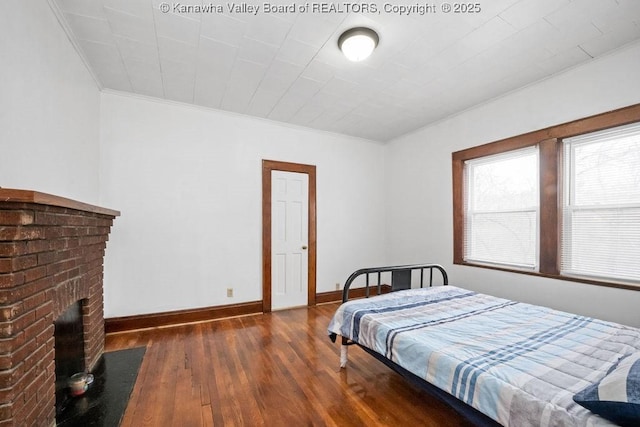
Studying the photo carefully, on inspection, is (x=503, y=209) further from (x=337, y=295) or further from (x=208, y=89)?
(x=208, y=89)

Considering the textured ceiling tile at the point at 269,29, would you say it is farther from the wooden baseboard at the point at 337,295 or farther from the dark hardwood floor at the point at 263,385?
the wooden baseboard at the point at 337,295

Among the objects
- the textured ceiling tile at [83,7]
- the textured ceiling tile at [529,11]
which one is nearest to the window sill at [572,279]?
the textured ceiling tile at [529,11]

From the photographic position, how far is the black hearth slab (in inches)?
64.7

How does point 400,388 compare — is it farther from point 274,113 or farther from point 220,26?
point 274,113

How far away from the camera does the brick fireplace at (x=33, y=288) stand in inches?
43.4

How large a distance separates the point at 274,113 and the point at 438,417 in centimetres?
349

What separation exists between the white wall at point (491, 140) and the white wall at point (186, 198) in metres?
1.33

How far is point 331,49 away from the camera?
227 cm

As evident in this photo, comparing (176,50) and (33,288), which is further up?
(176,50)

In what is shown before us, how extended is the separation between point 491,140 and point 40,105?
4.08 metres

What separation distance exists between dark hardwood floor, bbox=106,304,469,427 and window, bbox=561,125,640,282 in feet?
6.45

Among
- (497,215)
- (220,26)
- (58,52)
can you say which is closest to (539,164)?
(497,215)

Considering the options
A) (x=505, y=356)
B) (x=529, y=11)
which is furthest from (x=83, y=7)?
Result: (x=505, y=356)

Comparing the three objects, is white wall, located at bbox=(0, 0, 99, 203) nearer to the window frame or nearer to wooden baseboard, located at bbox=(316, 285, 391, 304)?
wooden baseboard, located at bbox=(316, 285, 391, 304)
